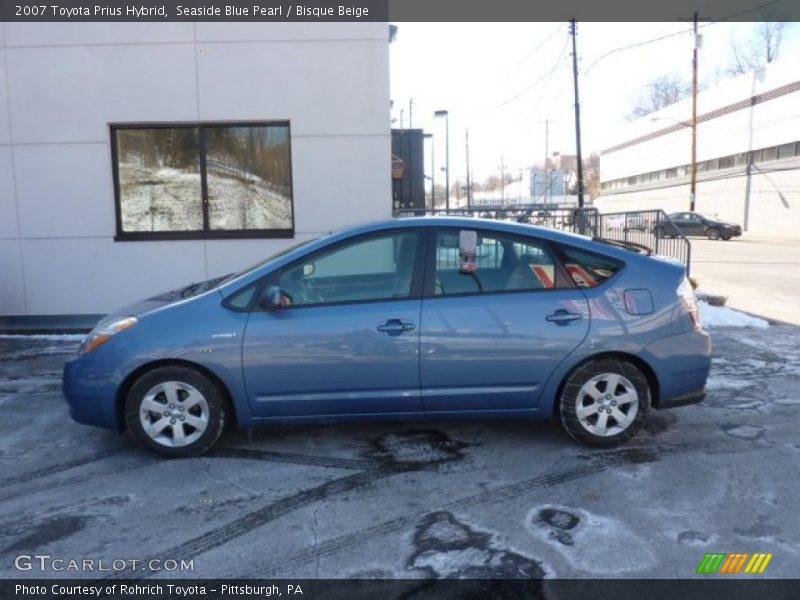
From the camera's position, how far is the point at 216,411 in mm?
4309

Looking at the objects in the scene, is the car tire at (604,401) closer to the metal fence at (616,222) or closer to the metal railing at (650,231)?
the metal fence at (616,222)

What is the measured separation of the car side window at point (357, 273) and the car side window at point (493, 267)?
0.22 m

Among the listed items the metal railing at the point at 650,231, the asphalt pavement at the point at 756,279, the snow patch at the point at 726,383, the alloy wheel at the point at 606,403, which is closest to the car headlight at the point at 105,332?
the alloy wheel at the point at 606,403

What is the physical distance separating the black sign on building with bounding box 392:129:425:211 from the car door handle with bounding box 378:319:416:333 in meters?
10.5

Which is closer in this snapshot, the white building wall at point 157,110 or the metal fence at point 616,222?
the white building wall at point 157,110

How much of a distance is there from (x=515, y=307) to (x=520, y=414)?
29.6 inches

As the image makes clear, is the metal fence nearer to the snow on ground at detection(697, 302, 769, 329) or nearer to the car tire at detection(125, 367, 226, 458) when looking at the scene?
the snow on ground at detection(697, 302, 769, 329)

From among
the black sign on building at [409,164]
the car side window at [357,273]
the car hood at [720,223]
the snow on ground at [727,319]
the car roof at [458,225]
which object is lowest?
the snow on ground at [727,319]

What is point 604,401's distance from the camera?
4.41 meters

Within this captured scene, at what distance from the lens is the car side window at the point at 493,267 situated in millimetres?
4383

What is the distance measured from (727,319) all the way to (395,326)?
6.60 m

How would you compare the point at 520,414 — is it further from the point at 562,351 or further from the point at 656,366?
the point at 656,366

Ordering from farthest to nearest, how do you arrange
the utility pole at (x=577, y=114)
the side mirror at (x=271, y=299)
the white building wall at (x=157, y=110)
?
the utility pole at (x=577, y=114) < the white building wall at (x=157, y=110) < the side mirror at (x=271, y=299)

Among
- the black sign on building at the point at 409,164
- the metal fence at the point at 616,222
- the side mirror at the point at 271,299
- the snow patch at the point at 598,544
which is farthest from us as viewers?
the black sign on building at the point at 409,164
